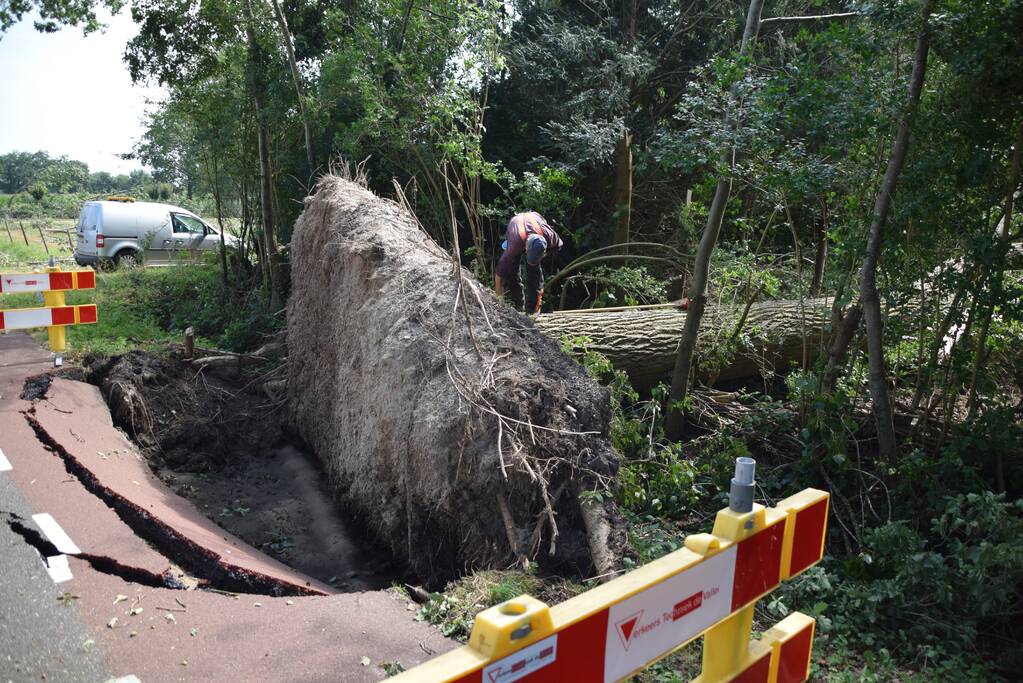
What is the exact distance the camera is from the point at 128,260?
58.6 feet

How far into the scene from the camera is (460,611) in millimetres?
4070

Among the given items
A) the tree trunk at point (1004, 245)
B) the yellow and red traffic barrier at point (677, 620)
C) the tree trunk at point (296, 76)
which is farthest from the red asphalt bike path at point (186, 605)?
the tree trunk at point (296, 76)

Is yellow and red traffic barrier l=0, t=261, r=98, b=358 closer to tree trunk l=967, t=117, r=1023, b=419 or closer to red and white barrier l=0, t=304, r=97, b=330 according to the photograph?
red and white barrier l=0, t=304, r=97, b=330

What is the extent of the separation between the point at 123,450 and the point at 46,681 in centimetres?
407

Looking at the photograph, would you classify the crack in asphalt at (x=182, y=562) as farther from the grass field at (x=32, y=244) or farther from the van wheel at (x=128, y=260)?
the grass field at (x=32, y=244)

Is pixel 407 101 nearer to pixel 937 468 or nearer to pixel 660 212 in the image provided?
pixel 660 212

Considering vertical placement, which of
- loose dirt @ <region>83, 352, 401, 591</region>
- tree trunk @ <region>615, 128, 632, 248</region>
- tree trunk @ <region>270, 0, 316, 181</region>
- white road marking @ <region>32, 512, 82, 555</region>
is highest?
tree trunk @ <region>270, 0, 316, 181</region>

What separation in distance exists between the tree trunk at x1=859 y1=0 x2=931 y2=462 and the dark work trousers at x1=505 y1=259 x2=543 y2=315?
4377 millimetres

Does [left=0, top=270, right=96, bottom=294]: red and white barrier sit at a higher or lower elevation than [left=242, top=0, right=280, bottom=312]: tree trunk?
lower

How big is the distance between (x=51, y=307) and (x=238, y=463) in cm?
267

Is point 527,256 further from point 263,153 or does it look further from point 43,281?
point 263,153

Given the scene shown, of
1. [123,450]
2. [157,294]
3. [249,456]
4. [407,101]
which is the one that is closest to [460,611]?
[123,450]

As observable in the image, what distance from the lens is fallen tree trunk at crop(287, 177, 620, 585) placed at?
5004mm

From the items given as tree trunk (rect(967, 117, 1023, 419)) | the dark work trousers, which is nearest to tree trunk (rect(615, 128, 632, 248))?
the dark work trousers
